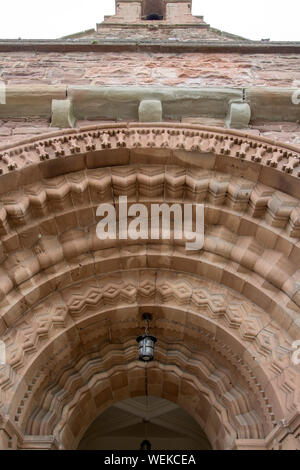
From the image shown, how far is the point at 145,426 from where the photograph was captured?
8008 mm

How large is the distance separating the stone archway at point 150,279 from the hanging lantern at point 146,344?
106 mm

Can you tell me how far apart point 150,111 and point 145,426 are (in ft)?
18.1

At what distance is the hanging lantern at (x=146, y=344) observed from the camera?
4199 mm

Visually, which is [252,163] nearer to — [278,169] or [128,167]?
[278,169]

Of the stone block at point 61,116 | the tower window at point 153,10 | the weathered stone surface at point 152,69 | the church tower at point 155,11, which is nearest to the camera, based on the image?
the stone block at point 61,116

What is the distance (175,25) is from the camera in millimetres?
10422

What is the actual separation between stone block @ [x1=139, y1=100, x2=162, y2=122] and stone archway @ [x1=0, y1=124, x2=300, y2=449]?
1.09ft

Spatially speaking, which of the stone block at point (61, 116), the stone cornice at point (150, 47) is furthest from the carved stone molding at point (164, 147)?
the stone cornice at point (150, 47)

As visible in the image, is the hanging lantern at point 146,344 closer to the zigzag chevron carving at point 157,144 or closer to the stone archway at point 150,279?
the stone archway at point 150,279

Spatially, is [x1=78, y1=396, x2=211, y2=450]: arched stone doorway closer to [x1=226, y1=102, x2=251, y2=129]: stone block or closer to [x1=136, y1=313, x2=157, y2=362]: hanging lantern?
[x1=136, y1=313, x2=157, y2=362]: hanging lantern

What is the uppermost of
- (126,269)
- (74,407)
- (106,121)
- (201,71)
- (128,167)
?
(201,71)

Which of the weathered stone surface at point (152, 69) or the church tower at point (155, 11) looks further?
the church tower at point (155, 11)

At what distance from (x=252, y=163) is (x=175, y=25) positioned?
722 centimetres
